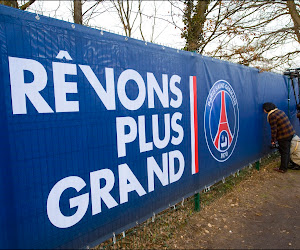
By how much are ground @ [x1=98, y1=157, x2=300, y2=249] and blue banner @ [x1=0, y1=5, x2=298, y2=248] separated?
33cm

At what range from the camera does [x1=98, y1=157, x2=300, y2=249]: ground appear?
9.59 feet

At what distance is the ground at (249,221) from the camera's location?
299 centimetres

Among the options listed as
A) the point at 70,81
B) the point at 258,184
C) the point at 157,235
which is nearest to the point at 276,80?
the point at 258,184

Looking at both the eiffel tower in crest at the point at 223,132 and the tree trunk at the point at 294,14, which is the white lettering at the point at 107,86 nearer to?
the eiffel tower in crest at the point at 223,132

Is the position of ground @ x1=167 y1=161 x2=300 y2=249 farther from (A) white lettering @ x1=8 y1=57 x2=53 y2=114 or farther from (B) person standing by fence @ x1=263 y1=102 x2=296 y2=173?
(A) white lettering @ x1=8 y1=57 x2=53 y2=114

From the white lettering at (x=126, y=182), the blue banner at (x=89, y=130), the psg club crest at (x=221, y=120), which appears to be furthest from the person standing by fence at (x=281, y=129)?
the white lettering at (x=126, y=182)

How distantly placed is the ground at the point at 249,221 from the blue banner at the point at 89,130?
47cm

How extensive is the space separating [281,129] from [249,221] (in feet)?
9.26

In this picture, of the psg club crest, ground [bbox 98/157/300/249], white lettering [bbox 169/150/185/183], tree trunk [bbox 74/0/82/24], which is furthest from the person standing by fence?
tree trunk [bbox 74/0/82/24]

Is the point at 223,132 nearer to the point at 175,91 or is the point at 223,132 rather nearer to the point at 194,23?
the point at 175,91

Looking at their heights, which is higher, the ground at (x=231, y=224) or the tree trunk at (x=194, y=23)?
the tree trunk at (x=194, y=23)

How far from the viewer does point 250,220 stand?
11.8 feet

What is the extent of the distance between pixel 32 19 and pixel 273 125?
5.18 meters

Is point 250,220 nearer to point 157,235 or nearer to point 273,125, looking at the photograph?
point 157,235
